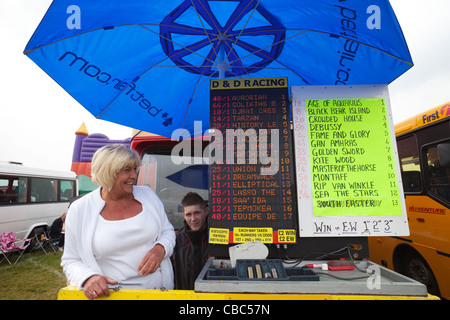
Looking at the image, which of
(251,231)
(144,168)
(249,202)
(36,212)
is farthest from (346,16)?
(36,212)

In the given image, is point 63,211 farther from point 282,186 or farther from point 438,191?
point 438,191

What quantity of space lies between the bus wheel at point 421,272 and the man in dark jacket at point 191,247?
12.9 feet

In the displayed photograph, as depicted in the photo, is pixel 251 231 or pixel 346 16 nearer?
pixel 251 231

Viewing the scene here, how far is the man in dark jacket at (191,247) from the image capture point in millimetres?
2941

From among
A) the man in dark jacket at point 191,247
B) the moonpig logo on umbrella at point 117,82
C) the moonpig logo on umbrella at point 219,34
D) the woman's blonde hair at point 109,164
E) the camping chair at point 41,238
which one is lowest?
the camping chair at point 41,238

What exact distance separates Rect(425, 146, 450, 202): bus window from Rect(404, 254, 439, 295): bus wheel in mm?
1264

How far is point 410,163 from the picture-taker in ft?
15.5

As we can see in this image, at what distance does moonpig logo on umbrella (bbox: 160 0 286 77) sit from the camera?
2.60m

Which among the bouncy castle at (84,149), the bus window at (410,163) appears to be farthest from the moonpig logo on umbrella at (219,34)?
the bouncy castle at (84,149)

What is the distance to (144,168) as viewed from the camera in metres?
4.05

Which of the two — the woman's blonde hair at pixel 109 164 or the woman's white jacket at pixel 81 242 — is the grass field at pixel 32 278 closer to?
the woman's white jacket at pixel 81 242

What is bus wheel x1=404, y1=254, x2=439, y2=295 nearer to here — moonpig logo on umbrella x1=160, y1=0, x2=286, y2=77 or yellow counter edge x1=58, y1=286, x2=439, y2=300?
yellow counter edge x1=58, y1=286, x2=439, y2=300

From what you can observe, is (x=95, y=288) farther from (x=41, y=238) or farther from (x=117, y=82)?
(x=41, y=238)

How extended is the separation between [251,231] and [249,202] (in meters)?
0.23
